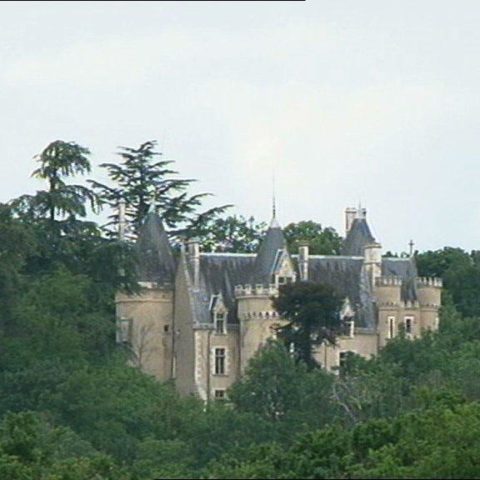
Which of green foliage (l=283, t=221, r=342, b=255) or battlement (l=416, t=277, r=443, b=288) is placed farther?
green foliage (l=283, t=221, r=342, b=255)

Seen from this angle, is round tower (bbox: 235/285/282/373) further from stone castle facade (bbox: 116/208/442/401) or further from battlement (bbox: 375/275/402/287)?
battlement (bbox: 375/275/402/287)

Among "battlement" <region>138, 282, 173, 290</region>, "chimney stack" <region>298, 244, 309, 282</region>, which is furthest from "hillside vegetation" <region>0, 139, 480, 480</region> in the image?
"chimney stack" <region>298, 244, 309, 282</region>

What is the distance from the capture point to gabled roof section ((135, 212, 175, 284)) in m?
93.4

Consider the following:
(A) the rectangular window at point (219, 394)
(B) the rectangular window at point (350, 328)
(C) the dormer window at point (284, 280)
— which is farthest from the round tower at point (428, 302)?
(A) the rectangular window at point (219, 394)

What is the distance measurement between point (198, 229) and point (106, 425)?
22046 mm

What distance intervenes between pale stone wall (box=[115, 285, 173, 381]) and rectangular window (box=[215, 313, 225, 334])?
1.20m

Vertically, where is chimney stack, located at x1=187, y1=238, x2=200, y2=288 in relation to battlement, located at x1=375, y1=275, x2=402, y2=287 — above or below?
above

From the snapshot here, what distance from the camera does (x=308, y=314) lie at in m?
90.8

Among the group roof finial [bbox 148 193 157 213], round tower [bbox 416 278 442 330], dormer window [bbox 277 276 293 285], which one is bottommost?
round tower [bbox 416 278 442 330]

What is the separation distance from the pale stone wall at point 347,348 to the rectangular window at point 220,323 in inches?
96.7

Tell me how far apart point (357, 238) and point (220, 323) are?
18.2 feet

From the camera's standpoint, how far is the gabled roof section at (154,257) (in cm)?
A: 9344

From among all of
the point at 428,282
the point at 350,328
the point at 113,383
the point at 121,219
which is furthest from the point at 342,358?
the point at 113,383

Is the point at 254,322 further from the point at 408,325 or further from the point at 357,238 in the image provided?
the point at 357,238
